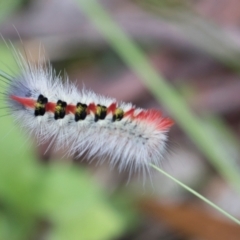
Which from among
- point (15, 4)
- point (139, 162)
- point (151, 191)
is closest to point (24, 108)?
point (139, 162)

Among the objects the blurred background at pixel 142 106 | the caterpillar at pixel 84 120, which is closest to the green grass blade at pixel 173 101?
the blurred background at pixel 142 106

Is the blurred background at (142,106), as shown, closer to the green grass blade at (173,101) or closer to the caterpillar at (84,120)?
the green grass blade at (173,101)

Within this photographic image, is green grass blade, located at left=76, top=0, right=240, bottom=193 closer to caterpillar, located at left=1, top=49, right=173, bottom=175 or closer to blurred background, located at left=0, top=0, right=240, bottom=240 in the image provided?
blurred background, located at left=0, top=0, right=240, bottom=240

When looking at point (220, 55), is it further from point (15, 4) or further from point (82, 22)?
point (15, 4)

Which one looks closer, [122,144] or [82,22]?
[122,144]

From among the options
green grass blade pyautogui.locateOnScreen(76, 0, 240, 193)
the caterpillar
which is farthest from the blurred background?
the caterpillar

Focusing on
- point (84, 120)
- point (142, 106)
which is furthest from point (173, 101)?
point (84, 120)
